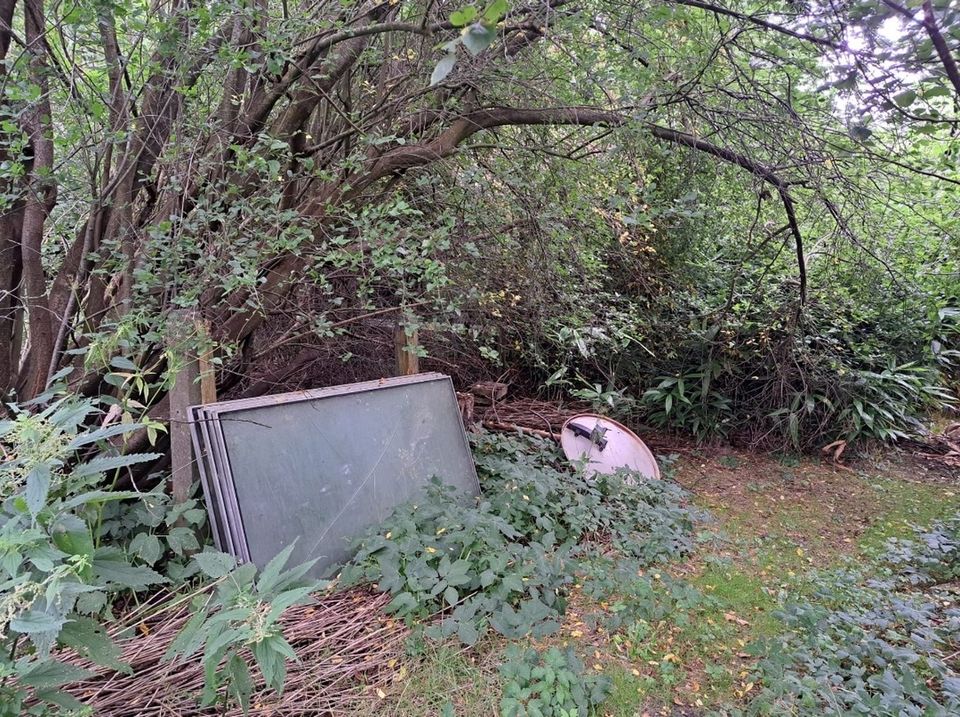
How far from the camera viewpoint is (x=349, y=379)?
4.21 metres

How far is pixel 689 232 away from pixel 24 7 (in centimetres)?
488

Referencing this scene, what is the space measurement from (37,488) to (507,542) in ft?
7.44

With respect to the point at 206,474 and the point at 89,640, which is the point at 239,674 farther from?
the point at 206,474

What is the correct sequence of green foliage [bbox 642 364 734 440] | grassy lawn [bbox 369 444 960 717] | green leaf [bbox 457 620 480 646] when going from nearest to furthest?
grassy lawn [bbox 369 444 960 717], green leaf [bbox 457 620 480 646], green foliage [bbox 642 364 734 440]

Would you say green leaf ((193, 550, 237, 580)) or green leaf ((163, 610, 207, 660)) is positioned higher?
green leaf ((193, 550, 237, 580))

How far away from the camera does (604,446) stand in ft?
15.5

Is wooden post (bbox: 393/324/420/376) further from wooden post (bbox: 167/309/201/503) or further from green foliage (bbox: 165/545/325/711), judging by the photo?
green foliage (bbox: 165/545/325/711)

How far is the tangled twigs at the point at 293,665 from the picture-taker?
1.93 metres

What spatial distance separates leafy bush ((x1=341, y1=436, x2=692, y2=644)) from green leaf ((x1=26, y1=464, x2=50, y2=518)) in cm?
152

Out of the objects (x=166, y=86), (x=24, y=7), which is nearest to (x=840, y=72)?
(x=166, y=86)

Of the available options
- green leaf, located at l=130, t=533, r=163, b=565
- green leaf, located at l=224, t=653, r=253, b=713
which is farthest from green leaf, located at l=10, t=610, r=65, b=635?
green leaf, located at l=130, t=533, r=163, b=565

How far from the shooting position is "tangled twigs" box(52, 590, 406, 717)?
193 cm

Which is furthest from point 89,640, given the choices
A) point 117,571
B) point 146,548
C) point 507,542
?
point 507,542

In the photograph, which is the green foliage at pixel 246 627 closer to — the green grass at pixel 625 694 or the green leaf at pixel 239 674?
the green leaf at pixel 239 674
